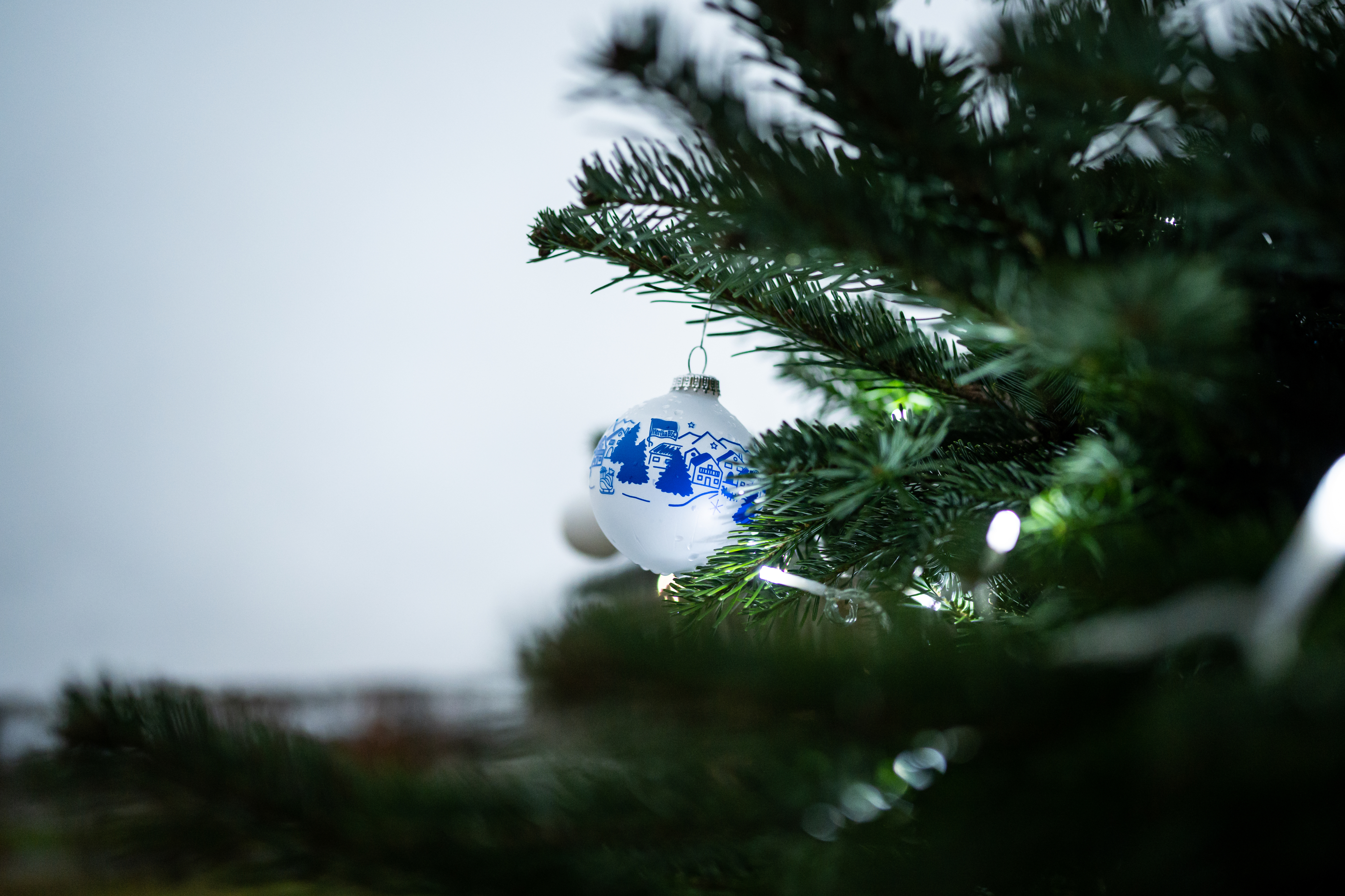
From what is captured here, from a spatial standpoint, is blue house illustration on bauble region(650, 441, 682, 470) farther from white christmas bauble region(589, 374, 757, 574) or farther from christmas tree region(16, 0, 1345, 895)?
christmas tree region(16, 0, 1345, 895)

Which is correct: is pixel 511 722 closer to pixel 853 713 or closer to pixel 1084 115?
pixel 853 713

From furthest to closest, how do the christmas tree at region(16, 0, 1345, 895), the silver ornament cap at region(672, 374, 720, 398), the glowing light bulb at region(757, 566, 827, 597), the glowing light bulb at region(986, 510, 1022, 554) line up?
the silver ornament cap at region(672, 374, 720, 398) < the glowing light bulb at region(757, 566, 827, 597) < the glowing light bulb at region(986, 510, 1022, 554) < the christmas tree at region(16, 0, 1345, 895)

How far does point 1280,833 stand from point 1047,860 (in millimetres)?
50

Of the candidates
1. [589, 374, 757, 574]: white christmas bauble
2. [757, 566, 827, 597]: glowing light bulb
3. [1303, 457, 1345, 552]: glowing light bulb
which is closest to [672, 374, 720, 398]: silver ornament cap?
[589, 374, 757, 574]: white christmas bauble

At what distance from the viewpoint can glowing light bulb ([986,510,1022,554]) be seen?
0.85 feet

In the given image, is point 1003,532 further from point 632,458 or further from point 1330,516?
point 632,458

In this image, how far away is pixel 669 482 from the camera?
1.47ft

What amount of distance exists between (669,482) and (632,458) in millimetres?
27

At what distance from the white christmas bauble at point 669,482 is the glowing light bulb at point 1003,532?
19 cm

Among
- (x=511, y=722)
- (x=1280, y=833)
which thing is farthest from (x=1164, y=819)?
(x=511, y=722)

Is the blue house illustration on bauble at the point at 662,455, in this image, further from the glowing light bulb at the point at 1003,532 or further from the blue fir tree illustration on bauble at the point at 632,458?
the glowing light bulb at the point at 1003,532

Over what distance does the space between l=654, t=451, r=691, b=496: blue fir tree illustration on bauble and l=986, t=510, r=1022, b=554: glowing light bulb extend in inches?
8.4

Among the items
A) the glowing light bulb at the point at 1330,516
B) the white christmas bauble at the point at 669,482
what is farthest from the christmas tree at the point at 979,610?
the white christmas bauble at the point at 669,482

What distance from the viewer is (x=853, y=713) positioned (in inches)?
5.9
